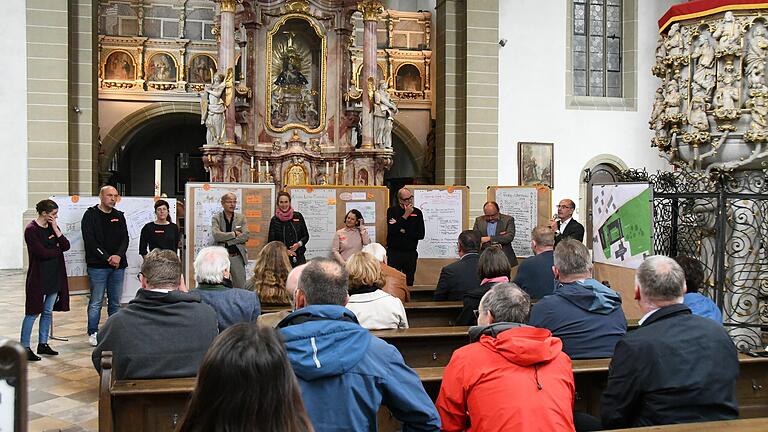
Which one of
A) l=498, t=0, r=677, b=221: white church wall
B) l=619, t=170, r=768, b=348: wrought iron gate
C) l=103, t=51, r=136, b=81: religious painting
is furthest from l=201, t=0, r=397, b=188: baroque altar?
l=619, t=170, r=768, b=348: wrought iron gate

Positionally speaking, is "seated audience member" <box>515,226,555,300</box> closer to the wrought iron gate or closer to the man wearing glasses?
the wrought iron gate

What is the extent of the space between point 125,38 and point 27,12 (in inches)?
99.4

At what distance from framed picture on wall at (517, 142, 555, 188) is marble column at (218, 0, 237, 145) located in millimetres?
5688

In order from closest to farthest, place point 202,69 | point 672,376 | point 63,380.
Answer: point 672,376, point 63,380, point 202,69

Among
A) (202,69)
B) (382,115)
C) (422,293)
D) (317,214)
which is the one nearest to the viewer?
(422,293)

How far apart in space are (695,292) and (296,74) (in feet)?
32.7

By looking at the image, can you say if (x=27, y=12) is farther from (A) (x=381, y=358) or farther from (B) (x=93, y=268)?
(A) (x=381, y=358)

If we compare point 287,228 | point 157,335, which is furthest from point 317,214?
point 157,335

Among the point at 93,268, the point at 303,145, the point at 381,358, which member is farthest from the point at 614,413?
the point at 303,145

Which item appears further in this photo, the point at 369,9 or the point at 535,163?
the point at 535,163

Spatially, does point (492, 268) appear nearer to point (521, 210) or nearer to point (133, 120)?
point (521, 210)

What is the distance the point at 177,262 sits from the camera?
11.8 feet

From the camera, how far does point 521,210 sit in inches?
409

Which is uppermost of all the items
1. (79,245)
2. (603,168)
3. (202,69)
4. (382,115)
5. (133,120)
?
(202,69)
